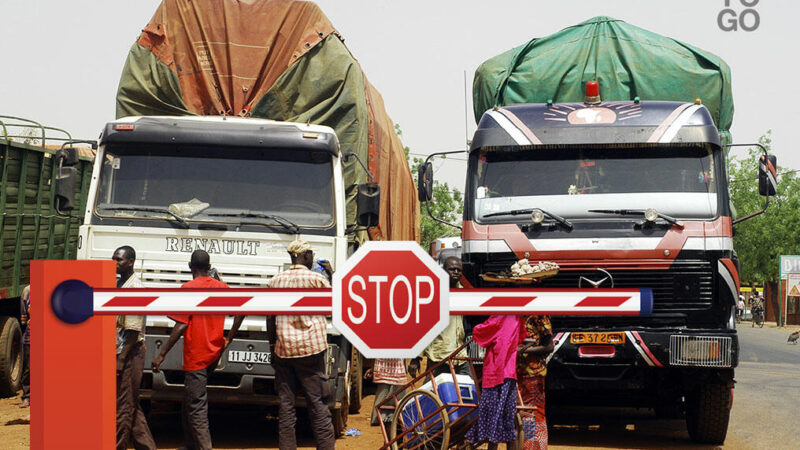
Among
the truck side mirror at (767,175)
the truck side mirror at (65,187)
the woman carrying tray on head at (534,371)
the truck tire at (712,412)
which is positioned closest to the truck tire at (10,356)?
the truck side mirror at (65,187)

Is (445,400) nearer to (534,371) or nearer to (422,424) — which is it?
(422,424)

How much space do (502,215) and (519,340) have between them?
7.79 ft

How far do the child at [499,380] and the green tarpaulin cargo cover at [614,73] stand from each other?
4402 mm

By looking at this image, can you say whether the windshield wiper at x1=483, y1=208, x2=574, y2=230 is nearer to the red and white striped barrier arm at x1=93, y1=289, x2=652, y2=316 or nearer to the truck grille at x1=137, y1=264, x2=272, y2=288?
the truck grille at x1=137, y1=264, x2=272, y2=288

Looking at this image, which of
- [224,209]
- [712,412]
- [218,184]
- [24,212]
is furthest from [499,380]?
[24,212]

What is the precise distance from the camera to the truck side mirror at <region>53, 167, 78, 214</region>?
31.0ft

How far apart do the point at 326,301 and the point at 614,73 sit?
8500 mm

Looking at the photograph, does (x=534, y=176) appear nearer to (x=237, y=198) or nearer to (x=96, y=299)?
(x=237, y=198)

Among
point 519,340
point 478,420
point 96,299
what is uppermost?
point 96,299

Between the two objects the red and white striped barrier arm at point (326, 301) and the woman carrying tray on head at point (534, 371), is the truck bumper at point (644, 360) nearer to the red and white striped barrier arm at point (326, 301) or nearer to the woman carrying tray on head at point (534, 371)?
the woman carrying tray on head at point (534, 371)

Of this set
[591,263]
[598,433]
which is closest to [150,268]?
[591,263]

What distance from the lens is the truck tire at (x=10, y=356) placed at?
13281mm

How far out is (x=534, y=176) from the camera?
9.67 metres

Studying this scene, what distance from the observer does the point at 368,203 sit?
382 inches
